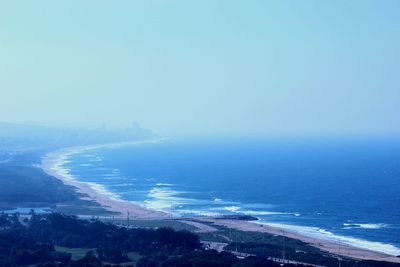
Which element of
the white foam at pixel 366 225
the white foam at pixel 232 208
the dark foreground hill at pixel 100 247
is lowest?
the dark foreground hill at pixel 100 247

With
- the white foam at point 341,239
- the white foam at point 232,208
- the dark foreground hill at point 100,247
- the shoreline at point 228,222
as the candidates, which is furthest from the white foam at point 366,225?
the dark foreground hill at point 100,247

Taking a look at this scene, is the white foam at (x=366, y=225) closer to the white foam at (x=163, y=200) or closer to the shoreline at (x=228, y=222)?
the shoreline at (x=228, y=222)

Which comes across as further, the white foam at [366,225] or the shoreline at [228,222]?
the white foam at [366,225]

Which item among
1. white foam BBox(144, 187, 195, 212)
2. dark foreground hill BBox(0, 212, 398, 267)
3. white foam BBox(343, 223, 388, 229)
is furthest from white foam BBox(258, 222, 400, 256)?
white foam BBox(144, 187, 195, 212)

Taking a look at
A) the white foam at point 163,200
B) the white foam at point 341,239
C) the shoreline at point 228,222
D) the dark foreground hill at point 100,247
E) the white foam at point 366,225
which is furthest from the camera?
the white foam at point 163,200

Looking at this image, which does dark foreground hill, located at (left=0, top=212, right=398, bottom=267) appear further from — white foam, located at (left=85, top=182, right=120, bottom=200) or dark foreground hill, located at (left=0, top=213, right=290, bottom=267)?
white foam, located at (left=85, top=182, right=120, bottom=200)

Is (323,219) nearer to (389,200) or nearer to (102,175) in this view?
(389,200)

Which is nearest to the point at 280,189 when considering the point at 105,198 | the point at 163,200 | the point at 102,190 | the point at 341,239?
the point at 163,200
